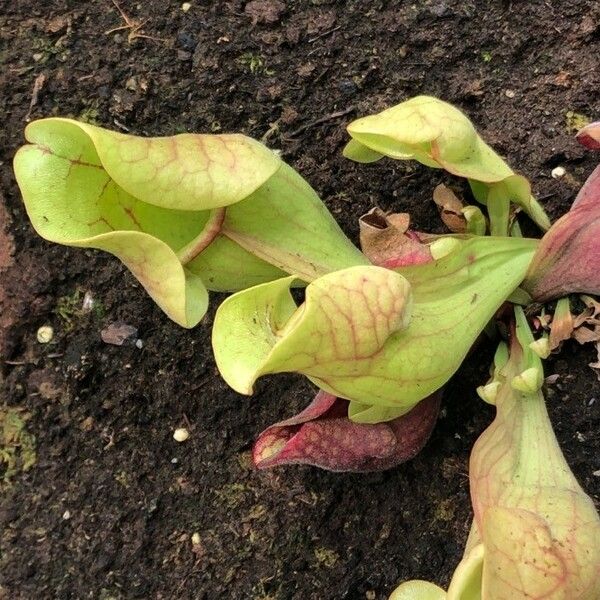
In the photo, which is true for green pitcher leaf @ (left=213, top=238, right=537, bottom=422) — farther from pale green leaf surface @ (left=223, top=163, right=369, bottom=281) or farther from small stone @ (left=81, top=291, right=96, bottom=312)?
Answer: small stone @ (left=81, top=291, right=96, bottom=312)

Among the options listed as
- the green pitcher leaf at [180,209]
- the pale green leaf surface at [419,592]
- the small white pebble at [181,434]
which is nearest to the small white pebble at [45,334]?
the small white pebble at [181,434]

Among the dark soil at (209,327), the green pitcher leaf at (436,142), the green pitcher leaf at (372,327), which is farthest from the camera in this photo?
the dark soil at (209,327)

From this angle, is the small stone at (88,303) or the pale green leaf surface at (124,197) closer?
the pale green leaf surface at (124,197)

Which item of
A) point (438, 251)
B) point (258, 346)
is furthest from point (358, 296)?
point (438, 251)

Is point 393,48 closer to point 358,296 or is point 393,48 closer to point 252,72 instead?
point 252,72

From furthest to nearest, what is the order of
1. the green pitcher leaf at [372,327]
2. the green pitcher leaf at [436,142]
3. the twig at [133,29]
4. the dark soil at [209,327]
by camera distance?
the twig at [133,29] < the dark soil at [209,327] < the green pitcher leaf at [436,142] < the green pitcher leaf at [372,327]

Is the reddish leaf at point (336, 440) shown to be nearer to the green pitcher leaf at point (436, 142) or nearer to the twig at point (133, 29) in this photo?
the green pitcher leaf at point (436, 142)

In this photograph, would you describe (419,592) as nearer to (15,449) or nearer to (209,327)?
(209,327)

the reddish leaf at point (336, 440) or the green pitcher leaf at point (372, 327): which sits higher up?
the green pitcher leaf at point (372, 327)
